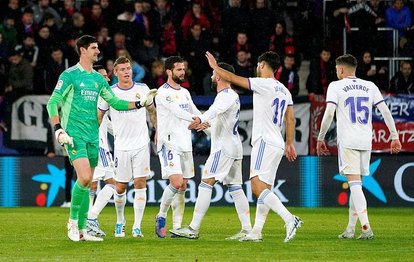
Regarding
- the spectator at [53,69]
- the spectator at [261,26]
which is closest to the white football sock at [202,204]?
the spectator at [53,69]

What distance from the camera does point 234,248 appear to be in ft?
44.9

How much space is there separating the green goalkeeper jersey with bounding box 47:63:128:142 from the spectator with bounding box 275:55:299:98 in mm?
9383

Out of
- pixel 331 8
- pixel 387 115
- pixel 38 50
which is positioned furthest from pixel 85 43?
pixel 331 8

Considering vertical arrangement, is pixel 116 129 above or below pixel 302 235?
above

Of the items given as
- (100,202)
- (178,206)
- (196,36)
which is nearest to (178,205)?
(178,206)

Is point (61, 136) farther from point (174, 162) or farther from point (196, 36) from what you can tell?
point (196, 36)

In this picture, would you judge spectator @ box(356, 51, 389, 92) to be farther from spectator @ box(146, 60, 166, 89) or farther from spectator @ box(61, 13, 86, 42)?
spectator @ box(61, 13, 86, 42)

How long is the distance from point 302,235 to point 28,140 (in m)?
8.98

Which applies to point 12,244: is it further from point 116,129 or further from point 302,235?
point 302,235

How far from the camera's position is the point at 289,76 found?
77.3ft

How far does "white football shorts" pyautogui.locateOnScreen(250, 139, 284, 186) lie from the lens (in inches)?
569

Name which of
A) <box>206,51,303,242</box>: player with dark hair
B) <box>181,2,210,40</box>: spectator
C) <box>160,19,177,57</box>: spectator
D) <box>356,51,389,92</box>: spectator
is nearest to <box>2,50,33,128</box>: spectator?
<box>160,19,177,57</box>: spectator

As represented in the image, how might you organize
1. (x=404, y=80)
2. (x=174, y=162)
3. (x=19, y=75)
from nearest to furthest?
(x=174, y=162) → (x=404, y=80) → (x=19, y=75)

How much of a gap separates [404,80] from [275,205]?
34.0ft
